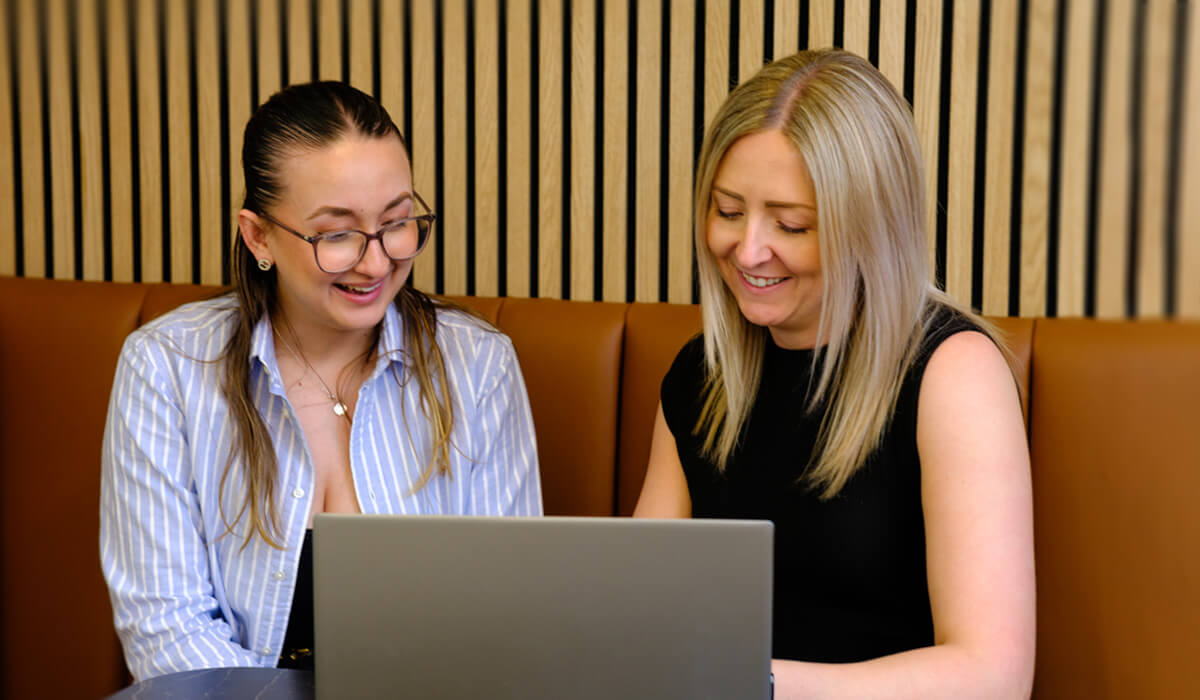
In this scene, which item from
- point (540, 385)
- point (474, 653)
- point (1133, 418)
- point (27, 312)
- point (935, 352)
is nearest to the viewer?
point (474, 653)

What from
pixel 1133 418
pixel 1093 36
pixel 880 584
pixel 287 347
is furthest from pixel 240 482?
pixel 1093 36

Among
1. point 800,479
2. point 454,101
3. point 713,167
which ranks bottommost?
point 800,479

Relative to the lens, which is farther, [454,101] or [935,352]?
[454,101]

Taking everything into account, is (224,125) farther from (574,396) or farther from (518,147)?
(574,396)

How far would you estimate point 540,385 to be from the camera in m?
1.99

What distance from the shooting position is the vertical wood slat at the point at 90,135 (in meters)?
2.38

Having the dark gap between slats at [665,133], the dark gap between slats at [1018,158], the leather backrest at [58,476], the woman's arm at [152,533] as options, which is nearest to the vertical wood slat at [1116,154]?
the dark gap between slats at [1018,158]

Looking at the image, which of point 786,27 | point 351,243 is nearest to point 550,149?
point 786,27

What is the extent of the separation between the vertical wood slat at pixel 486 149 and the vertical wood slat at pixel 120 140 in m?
0.75

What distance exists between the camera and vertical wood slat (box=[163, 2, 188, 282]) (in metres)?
2.35

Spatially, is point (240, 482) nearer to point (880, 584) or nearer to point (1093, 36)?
point (880, 584)

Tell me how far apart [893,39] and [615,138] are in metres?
0.52

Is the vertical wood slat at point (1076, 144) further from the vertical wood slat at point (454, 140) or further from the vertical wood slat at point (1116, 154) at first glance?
the vertical wood slat at point (454, 140)

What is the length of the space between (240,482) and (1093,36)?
59.0 inches
